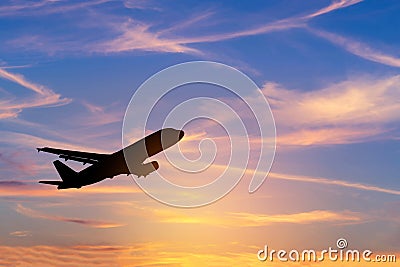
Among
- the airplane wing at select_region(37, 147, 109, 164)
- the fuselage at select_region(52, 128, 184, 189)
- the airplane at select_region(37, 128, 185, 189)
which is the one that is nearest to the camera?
the fuselage at select_region(52, 128, 184, 189)

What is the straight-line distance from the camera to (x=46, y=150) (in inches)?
7510

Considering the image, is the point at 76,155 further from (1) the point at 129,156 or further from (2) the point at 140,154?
(2) the point at 140,154

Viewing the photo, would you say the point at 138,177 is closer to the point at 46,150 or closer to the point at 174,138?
the point at 174,138

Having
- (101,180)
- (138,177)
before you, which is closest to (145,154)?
(138,177)

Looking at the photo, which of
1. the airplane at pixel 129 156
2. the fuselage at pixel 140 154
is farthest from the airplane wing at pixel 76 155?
the fuselage at pixel 140 154

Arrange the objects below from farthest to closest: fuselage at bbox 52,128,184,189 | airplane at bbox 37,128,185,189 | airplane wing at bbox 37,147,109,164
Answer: airplane wing at bbox 37,147,109,164, airplane at bbox 37,128,185,189, fuselage at bbox 52,128,184,189

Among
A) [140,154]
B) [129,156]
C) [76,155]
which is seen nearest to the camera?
[140,154]

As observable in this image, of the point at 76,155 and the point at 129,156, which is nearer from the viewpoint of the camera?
the point at 129,156

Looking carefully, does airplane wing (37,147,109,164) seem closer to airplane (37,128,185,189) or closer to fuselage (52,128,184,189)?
airplane (37,128,185,189)

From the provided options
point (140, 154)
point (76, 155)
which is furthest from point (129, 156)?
point (76, 155)

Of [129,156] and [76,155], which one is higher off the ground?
[76,155]

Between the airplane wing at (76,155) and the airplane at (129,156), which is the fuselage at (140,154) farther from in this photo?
the airplane wing at (76,155)

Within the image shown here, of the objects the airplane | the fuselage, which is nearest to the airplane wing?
the airplane

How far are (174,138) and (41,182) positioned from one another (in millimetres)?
50957
